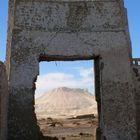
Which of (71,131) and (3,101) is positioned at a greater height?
(3,101)

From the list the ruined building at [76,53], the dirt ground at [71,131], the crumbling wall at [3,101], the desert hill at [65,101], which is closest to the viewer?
the crumbling wall at [3,101]

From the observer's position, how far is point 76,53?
11578mm

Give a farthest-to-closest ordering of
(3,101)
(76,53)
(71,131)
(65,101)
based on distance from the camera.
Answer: (65,101) < (71,131) < (76,53) < (3,101)

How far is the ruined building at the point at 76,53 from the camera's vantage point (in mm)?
11195

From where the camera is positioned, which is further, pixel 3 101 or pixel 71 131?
pixel 71 131

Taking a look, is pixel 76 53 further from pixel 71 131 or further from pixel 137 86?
pixel 71 131

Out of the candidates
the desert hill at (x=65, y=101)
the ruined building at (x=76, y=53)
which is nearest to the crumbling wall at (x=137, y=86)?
the ruined building at (x=76, y=53)

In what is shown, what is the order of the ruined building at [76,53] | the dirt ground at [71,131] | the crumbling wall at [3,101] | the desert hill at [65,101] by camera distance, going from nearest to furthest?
the crumbling wall at [3,101] → the ruined building at [76,53] → the dirt ground at [71,131] → the desert hill at [65,101]

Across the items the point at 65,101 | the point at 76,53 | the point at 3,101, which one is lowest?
the point at 3,101

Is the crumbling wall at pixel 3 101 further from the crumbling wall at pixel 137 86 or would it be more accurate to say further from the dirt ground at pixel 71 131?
the dirt ground at pixel 71 131

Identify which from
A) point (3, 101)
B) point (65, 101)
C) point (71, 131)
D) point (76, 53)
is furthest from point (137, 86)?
point (65, 101)

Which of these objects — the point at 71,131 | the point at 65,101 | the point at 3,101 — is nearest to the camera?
the point at 3,101

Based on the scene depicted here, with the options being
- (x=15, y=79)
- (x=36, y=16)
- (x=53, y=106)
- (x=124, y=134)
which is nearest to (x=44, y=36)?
(x=36, y=16)

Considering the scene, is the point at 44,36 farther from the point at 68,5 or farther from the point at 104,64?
the point at 104,64
